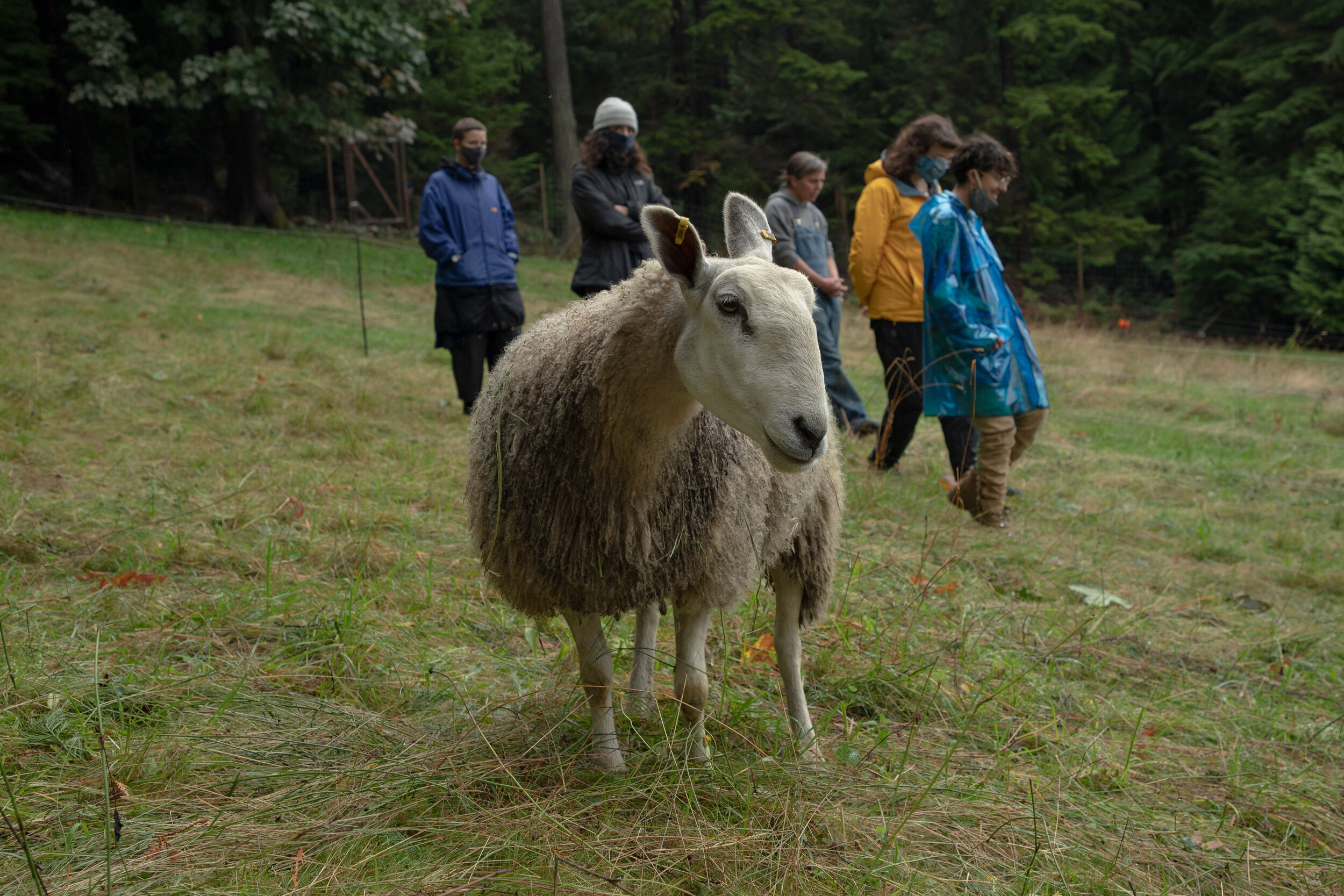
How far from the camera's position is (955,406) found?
5047 millimetres

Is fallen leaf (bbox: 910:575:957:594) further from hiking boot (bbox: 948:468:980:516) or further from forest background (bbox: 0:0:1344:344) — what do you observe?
forest background (bbox: 0:0:1344:344)

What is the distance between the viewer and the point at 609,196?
5.13 meters

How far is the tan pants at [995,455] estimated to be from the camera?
16.3 ft

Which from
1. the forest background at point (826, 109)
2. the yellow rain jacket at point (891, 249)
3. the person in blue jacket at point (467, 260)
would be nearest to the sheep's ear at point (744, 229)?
the yellow rain jacket at point (891, 249)

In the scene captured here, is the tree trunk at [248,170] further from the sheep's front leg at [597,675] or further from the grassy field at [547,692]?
the sheep's front leg at [597,675]

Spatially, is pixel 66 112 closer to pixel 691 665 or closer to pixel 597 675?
pixel 597 675

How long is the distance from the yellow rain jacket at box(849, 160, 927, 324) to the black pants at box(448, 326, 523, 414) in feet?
7.67

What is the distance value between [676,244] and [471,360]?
13.7 feet

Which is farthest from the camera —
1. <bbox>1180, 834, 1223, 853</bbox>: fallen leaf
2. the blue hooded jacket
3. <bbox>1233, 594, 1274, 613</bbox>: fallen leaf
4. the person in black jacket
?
the blue hooded jacket

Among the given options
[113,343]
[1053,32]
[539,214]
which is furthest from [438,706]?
[1053,32]

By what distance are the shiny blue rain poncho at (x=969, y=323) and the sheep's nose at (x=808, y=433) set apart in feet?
10.0

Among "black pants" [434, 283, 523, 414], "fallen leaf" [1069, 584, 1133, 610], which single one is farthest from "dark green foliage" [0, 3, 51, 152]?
"fallen leaf" [1069, 584, 1133, 610]

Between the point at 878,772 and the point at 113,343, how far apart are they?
7451 mm

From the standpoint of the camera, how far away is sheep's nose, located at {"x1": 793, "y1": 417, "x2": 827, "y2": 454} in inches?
77.9
